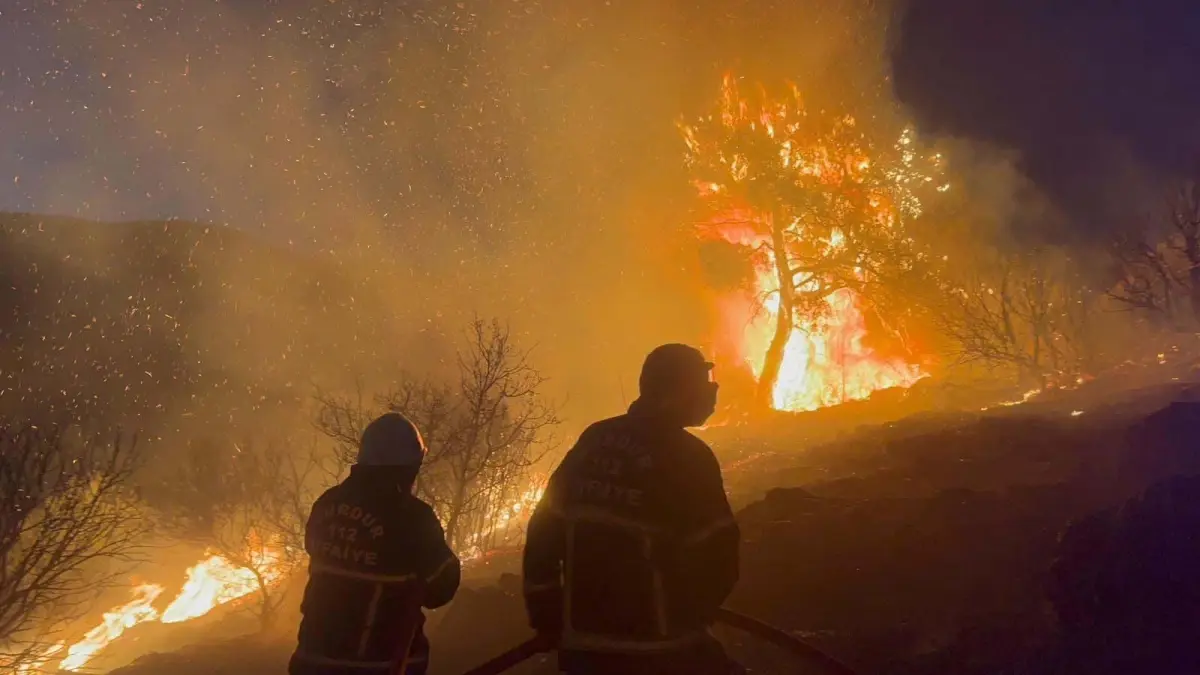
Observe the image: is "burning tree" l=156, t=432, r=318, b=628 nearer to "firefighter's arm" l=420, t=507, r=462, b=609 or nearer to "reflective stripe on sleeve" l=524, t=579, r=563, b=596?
"firefighter's arm" l=420, t=507, r=462, b=609

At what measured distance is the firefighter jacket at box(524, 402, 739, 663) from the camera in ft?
10.6

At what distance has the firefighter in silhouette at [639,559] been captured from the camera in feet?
10.5

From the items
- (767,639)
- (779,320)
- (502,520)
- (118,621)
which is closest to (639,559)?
(767,639)

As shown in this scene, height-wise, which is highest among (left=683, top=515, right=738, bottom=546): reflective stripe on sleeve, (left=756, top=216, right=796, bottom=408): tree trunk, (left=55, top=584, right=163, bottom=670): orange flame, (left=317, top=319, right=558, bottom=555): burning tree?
(left=756, top=216, right=796, bottom=408): tree trunk

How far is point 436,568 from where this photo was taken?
4188 mm

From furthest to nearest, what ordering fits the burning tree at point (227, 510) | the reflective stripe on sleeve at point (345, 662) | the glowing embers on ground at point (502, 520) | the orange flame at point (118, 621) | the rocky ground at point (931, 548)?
the orange flame at point (118, 621)
the burning tree at point (227, 510)
the glowing embers on ground at point (502, 520)
the rocky ground at point (931, 548)
the reflective stripe on sleeve at point (345, 662)

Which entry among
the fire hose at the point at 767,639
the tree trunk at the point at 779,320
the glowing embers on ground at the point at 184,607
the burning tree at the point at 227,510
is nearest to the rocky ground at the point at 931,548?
the fire hose at the point at 767,639

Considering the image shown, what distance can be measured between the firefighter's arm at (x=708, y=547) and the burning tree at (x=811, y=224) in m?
32.4

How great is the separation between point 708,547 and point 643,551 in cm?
30

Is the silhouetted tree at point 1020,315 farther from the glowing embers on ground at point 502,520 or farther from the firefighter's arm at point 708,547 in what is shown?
the firefighter's arm at point 708,547

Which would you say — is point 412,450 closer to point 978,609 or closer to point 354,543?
point 354,543

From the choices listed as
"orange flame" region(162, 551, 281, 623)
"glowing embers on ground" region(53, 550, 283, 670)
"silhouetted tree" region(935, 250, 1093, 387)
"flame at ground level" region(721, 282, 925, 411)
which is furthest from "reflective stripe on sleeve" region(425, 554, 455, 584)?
"orange flame" region(162, 551, 281, 623)

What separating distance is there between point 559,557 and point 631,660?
0.58 m

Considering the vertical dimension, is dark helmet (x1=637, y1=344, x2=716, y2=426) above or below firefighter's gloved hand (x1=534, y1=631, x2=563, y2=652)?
above
